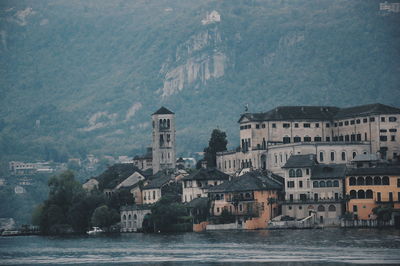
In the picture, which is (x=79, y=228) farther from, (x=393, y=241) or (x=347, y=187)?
(x=393, y=241)

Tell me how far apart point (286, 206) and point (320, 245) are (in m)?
41.7

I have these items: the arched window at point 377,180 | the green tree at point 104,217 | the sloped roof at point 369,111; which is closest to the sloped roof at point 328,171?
the arched window at point 377,180

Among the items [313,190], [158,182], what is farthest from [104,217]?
[313,190]

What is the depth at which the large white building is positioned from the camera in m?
181

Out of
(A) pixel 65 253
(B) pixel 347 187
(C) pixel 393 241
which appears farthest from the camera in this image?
(B) pixel 347 187

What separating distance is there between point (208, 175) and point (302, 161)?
69.4 ft

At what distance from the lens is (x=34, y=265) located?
4611 inches

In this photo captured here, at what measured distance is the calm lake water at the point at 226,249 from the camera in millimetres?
112000

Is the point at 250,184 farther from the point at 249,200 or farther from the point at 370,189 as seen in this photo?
the point at 370,189

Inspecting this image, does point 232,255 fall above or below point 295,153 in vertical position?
below

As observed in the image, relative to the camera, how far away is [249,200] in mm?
167000

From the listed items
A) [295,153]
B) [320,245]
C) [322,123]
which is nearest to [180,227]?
[295,153]

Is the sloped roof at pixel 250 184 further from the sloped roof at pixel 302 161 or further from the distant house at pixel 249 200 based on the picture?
the sloped roof at pixel 302 161

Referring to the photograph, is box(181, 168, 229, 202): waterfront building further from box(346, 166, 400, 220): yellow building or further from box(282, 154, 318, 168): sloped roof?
box(346, 166, 400, 220): yellow building
